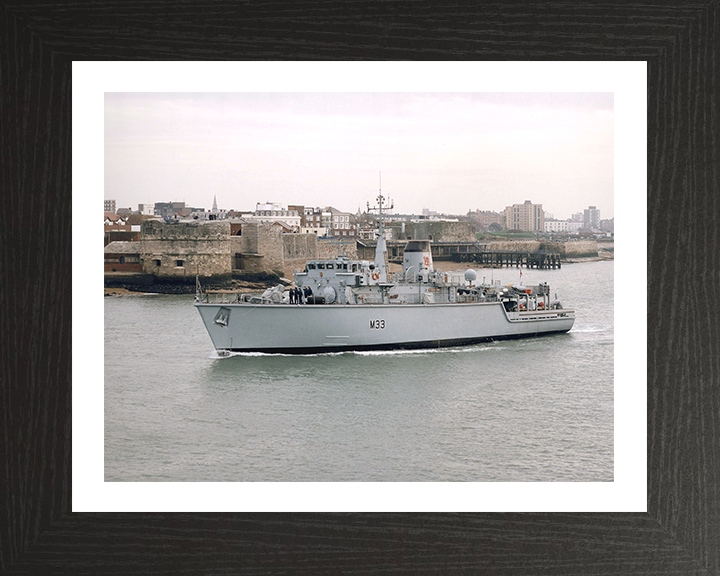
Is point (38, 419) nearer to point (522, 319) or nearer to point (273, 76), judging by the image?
point (273, 76)

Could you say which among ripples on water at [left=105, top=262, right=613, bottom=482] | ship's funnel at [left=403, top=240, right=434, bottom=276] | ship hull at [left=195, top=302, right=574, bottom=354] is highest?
ship's funnel at [left=403, top=240, right=434, bottom=276]

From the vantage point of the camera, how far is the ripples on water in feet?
15.0

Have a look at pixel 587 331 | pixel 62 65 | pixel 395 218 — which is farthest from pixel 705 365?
pixel 587 331

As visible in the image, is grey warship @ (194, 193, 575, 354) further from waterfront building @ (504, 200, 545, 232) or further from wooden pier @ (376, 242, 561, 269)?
waterfront building @ (504, 200, 545, 232)

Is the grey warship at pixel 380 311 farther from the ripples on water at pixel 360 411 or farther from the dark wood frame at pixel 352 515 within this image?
the dark wood frame at pixel 352 515

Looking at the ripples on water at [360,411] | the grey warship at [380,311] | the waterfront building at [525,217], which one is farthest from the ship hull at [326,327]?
the waterfront building at [525,217]

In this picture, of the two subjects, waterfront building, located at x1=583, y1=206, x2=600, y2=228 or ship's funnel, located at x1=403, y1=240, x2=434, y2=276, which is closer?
waterfront building, located at x1=583, y1=206, x2=600, y2=228

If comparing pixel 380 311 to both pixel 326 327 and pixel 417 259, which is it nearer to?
pixel 326 327

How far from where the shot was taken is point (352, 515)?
3486 mm

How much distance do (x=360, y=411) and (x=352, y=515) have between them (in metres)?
2.66

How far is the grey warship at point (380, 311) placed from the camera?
29.2ft

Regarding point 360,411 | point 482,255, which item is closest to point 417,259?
point 482,255

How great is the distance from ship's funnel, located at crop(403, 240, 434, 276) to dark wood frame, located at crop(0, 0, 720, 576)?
703 centimetres

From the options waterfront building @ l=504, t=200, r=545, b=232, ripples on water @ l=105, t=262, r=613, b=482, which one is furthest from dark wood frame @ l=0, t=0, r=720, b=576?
waterfront building @ l=504, t=200, r=545, b=232
